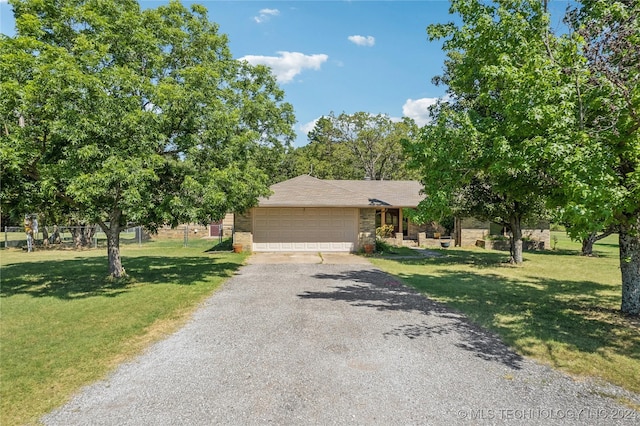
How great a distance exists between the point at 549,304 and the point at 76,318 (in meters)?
10.9

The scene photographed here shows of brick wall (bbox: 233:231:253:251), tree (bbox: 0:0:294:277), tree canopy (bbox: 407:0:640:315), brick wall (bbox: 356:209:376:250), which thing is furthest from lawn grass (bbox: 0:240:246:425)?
brick wall (bbox: 356:209:376:250)

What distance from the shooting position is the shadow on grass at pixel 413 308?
6.15 m

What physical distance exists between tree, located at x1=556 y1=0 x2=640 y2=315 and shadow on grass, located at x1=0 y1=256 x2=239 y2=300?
10526 mm

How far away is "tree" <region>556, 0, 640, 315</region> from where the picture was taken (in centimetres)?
574

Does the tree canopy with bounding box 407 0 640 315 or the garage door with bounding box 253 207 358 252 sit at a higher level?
the tree canopy with bounding box 407 0 640 315

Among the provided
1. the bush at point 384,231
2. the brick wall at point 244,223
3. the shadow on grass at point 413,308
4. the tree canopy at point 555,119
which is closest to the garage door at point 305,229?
the brick wall at point 244,223

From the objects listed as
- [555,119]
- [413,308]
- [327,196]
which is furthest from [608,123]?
[327,196]

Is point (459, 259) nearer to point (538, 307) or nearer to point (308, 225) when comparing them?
point (308, 225)

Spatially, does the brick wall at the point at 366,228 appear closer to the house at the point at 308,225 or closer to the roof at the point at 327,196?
the house at the point at 308,225

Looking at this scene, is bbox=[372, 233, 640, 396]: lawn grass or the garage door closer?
bbox=[372, 233, 640, 396]: lawn grass

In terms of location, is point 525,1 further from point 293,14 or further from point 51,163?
point 51,163

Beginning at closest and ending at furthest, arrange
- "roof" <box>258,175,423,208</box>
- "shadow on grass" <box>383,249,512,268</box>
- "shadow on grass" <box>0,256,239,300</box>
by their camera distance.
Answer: "shadow on grass" <box>0,256,239,300</box>, "shadow on grass" <box>383,249,512,268</box>, "roof" <box>258,175,423,208</box>

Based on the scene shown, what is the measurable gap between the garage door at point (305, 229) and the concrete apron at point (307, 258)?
60 cm

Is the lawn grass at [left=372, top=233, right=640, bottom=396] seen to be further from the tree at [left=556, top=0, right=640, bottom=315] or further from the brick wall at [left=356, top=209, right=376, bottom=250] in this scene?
the brick wall at [left=356, top=209, right=376, bottom=250]
